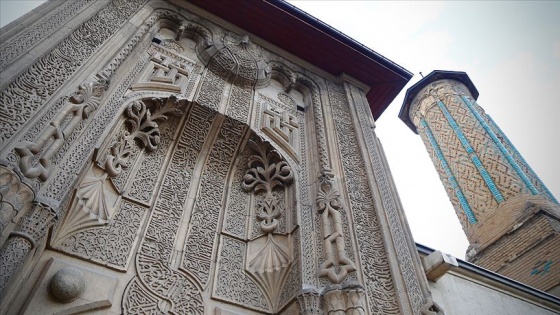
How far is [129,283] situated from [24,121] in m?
1.21

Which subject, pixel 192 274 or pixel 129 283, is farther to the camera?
pixel 192 274

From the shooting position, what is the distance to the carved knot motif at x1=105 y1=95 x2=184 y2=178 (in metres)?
3.28

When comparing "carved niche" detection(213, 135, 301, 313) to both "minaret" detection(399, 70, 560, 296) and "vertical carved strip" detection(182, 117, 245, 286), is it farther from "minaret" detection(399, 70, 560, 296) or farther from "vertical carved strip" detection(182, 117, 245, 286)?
"minaret" detection(399, 70, 560, 296)

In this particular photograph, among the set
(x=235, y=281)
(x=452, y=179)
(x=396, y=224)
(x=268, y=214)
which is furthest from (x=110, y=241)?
(x=452, y=179)

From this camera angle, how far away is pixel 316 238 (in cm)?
326

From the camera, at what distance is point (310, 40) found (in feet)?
19.0

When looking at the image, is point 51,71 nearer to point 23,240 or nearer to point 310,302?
point 23,240

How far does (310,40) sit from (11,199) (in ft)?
15.1

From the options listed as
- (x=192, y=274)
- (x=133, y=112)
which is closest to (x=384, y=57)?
(x=133, y=112)

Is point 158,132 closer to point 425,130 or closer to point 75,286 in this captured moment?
point 75,286

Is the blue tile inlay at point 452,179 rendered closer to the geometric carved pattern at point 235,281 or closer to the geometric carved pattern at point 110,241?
the geometric carved pattern at point 235,281

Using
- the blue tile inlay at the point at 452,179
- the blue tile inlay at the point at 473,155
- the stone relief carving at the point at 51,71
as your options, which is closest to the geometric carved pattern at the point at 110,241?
the stone relief carving at the point at 51,71

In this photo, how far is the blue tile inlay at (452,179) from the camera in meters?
7.94

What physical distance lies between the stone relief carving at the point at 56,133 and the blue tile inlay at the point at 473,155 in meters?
7.03
